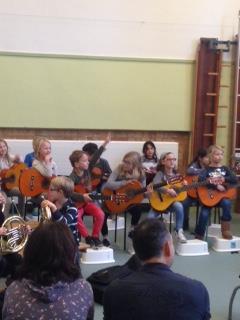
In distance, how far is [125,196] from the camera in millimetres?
5852

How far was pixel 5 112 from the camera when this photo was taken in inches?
298

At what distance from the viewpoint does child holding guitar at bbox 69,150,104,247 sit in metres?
5.45

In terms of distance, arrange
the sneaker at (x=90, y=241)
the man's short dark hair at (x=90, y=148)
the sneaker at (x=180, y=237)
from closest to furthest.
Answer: the sneaker at (x=90, y=241) → the sneaker at (x=180, y=237) → the man's short dark hair at (x=90, y=148)

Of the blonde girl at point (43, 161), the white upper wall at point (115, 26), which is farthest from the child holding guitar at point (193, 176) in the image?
the white upper wall at point (115, 26)

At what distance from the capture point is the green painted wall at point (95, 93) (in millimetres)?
7586

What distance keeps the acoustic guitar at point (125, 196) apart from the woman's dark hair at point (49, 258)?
145 inches

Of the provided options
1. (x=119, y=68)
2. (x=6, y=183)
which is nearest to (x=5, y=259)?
(x=6, y=183)

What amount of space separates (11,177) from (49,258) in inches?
175

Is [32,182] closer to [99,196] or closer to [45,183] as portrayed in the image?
[45,183]

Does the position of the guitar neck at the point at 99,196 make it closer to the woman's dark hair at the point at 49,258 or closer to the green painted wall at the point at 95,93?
the green painted wall at the point at 95,93

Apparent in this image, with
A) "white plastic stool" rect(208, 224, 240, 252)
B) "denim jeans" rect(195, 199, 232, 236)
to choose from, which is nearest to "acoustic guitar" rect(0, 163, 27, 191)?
"denim jeans" rect(195, 199, 232, 236)

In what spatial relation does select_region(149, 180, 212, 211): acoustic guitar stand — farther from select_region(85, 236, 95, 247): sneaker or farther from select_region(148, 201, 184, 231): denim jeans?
select_region(85, 236, 95, 247): sneaker

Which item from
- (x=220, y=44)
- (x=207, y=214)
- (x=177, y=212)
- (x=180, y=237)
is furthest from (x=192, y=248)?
(x=220, y=44)

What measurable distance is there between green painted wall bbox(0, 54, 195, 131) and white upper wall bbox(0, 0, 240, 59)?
0.17 meters
